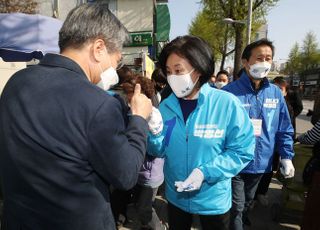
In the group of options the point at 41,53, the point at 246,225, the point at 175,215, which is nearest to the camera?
the point at 175,215

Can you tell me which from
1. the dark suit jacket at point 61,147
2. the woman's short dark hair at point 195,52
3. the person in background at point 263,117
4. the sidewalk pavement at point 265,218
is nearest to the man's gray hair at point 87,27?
the dark suit jacket at point 61,147

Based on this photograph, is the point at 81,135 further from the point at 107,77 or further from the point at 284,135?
the point at 284,135

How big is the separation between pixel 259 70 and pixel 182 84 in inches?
45.1

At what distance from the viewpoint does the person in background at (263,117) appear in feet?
8.93

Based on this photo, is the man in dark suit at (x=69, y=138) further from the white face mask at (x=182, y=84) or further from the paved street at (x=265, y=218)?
the paved street at (x=265, y=218)

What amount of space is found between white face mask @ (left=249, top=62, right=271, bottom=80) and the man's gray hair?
71.8 inches

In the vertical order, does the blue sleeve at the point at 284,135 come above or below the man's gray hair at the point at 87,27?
below

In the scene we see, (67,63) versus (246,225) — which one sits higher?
(67,63)

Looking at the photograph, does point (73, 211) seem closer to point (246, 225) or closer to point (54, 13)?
point (246, 225)

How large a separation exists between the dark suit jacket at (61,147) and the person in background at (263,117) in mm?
1768

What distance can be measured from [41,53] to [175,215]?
3018mm

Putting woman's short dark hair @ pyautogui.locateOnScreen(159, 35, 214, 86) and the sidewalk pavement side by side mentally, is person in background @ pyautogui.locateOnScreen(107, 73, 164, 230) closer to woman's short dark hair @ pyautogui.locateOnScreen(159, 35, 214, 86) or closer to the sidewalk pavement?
the sidewalk pavement

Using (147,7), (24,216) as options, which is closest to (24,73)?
(24,216)

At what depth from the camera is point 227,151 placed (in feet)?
6.26
